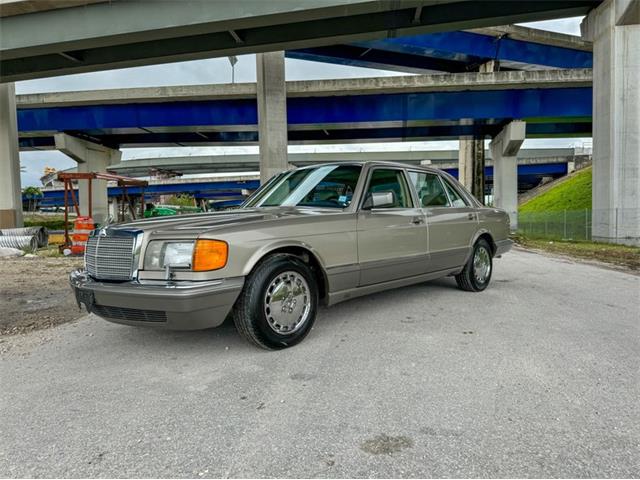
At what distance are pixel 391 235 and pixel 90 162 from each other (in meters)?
24.1

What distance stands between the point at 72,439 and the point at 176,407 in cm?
54

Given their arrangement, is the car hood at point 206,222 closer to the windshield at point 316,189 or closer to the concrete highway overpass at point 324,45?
the windshield at point 316,189

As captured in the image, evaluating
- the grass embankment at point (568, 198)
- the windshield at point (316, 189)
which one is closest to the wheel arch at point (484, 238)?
the windshield at point (316, 189)

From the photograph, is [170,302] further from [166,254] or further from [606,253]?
[606,253]

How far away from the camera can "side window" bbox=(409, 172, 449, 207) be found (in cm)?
499

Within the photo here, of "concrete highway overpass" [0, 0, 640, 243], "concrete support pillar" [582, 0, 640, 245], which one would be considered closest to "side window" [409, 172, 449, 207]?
"concrete highway overpass" [0, 0, 640, 243]

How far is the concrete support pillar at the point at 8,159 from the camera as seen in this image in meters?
18.7

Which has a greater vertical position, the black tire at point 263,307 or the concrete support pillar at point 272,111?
the concrete support pillar at point 272,111

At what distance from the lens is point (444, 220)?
511 cm

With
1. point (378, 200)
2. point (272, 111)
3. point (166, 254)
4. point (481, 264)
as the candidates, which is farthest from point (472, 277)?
point (272, 111)

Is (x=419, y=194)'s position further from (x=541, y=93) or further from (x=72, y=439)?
(x=541, y=93)

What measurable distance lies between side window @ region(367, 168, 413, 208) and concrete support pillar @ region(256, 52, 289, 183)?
13.4 meters

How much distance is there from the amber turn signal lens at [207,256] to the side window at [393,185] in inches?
71.4

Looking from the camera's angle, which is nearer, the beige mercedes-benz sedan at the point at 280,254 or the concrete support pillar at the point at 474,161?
the beige mercedes-benz sedan at the point at 280,254
